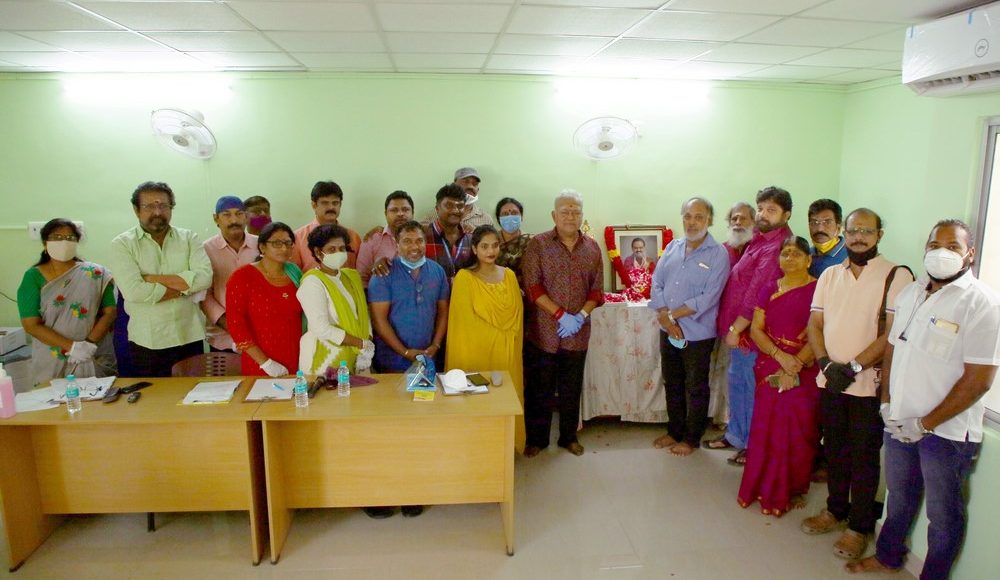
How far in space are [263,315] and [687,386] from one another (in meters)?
2.55

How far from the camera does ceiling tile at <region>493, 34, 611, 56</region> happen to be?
10.4 ft

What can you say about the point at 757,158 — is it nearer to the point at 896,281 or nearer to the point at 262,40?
the point at 896,281

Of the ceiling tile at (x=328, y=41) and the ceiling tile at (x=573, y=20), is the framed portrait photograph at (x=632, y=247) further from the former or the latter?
Answer: the ceiling tile at (x=328, y=41)

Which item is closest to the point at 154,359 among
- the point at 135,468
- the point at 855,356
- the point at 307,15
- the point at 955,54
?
the point at 135,468

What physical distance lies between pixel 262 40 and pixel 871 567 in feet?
13.2

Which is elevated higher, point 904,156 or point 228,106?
point 228,106

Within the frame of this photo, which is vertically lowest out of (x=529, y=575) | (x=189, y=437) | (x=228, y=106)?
(x=529, y=575)

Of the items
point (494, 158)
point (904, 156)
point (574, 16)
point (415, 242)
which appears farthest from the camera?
point (494, 158)

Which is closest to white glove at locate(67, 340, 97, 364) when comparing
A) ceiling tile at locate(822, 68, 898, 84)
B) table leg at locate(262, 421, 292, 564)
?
table leg at locate(262, 421, 292, 564)

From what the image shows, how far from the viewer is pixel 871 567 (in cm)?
246

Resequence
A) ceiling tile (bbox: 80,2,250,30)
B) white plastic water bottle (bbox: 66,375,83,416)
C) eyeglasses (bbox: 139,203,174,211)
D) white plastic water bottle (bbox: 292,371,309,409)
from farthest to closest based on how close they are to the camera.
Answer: eyeglasses (bbox: 139,203,174,211)
ceiling tile (bbox: 80,2,250,30)
white plastic water bottle (bbox: 292,371,309,409)
white plastic water bottle (bbox: 66,375,83,416)

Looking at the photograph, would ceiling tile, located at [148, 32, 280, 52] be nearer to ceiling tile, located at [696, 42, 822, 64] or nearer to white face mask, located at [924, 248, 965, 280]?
ceiling tile, located at [696, 42, 822, 64]

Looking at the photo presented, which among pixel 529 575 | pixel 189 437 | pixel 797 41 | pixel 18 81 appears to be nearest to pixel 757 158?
pixel 797 41

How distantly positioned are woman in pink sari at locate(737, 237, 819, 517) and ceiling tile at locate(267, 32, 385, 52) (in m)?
2.52
